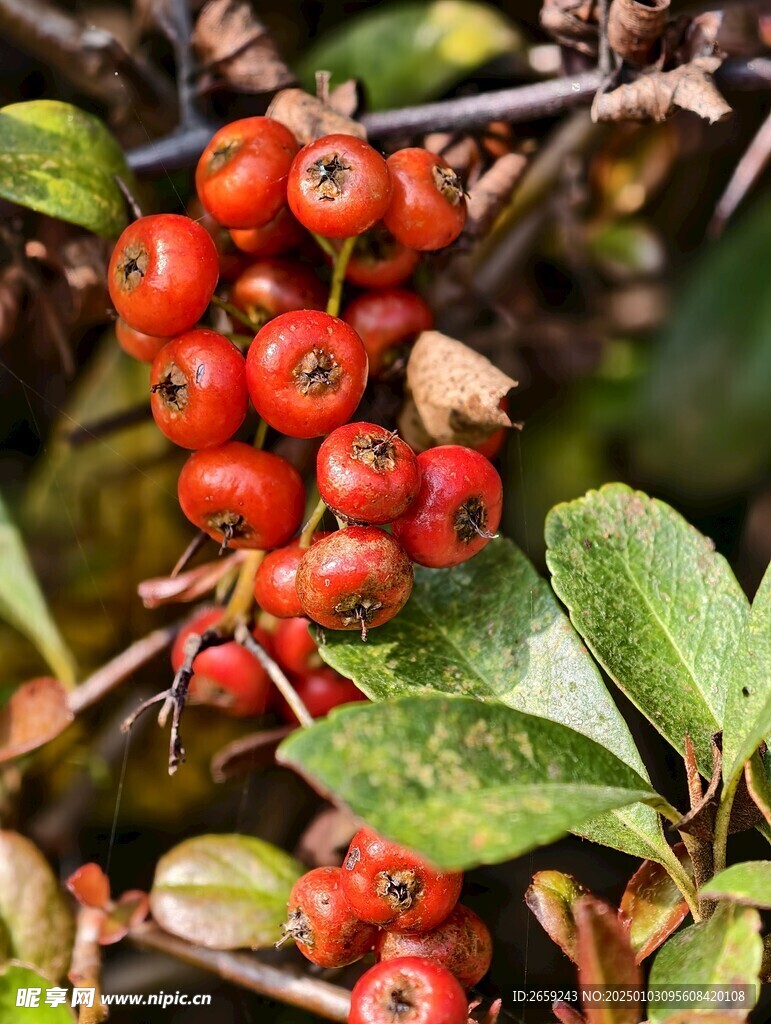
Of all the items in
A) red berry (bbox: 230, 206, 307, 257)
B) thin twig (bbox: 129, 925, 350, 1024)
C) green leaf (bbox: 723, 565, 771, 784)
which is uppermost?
red berry (bbox: 230, 206, 307, 257)

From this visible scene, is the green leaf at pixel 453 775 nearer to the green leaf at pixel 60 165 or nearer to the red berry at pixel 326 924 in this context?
the red berry at pixel 326 924

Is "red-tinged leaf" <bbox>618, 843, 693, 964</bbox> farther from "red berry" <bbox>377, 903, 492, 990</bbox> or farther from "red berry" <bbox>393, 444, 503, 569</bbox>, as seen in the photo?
"red berry" <bbox>393, 444, 503, 569</bbox>

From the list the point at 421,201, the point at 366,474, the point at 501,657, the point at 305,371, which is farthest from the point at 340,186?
the point at 501,657

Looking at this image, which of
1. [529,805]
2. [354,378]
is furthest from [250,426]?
[529,805]

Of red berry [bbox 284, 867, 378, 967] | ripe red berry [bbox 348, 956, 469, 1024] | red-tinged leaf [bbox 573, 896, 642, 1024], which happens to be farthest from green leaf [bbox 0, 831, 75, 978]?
red-tinged leaf [bbox 573, 896, 642, 1024]

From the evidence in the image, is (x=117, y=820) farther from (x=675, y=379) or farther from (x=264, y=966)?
(x=675, y=379)
